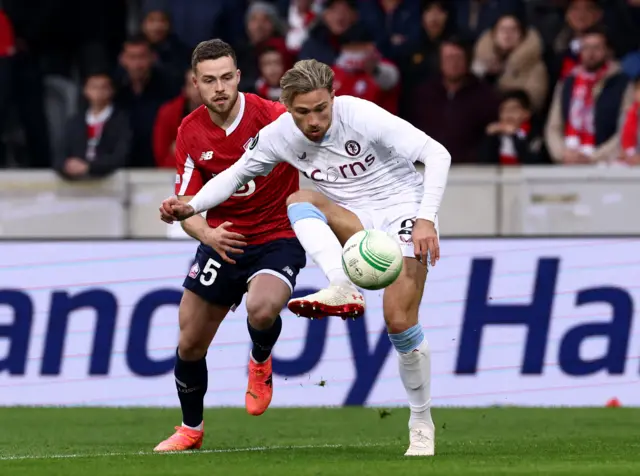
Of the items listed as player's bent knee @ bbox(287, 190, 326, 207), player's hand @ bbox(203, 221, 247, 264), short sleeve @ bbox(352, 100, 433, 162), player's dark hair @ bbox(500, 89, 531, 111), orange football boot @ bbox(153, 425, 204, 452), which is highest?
short sleeve @ bbox(352, 100, 433, 162)

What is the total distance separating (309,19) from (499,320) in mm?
4252

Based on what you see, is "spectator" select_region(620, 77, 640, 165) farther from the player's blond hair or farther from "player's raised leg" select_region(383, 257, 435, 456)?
the player's blond hair

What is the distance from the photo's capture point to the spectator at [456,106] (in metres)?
13.6

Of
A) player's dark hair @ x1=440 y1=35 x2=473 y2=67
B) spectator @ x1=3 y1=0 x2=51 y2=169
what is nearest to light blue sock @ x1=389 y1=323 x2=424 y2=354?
player's dark hair @ x1=440 y1=35 x2=473 y2=67

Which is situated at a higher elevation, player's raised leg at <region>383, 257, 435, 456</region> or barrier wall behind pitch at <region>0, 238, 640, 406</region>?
player's raised leg at <region>383, 257, 435, 456</region>

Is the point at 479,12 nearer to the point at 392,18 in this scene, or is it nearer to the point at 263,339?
the point at 392,18

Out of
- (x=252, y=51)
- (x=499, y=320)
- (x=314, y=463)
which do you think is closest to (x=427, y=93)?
(x=252, y=51)

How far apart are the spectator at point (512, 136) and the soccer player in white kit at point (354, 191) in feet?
17.0

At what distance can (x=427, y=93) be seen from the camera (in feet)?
45.4

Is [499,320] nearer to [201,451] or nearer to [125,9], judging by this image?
[201,451]

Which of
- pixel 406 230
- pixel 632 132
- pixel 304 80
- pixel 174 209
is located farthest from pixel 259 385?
pixel 632 132

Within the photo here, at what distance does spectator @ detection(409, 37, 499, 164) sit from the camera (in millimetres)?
13578

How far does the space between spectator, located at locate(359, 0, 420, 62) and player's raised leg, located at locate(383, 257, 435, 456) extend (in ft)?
22.8

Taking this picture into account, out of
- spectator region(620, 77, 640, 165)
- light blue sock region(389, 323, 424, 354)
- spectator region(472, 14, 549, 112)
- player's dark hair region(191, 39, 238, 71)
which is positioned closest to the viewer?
light blue sock region(389, 323, 424, 354)
